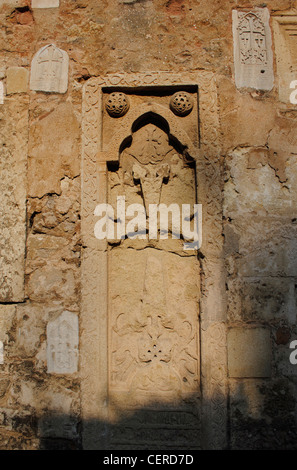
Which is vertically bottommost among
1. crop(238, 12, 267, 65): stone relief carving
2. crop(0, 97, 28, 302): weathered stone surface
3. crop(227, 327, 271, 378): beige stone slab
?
crop(227, 327, 271, 378): beige stone slab

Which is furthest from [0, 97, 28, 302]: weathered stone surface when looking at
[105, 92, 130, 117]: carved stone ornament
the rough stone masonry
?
[105, 92, 130, 117]: carved stone ornament

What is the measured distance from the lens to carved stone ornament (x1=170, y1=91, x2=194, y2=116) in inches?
→ 110

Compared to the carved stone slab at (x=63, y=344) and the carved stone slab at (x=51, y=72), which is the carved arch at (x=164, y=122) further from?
the carved stone slab at (x=63, y=344)

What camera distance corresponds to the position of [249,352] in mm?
2588

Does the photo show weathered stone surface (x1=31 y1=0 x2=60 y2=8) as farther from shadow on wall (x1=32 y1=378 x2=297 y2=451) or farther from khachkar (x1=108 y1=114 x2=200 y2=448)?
shadow on wall (x1=32 y1=378 x2=297 y2=451)

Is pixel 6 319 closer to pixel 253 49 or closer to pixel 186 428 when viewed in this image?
pixel 186 428

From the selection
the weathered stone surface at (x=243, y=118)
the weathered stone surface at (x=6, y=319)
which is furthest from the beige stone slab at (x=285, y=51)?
the weathered stone surface at (x=6, y=319)

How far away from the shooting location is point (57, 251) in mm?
2736

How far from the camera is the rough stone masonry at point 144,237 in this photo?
102 inches

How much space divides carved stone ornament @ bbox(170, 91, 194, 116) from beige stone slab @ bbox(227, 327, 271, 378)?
157cm

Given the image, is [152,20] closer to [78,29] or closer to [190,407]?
[78,29]
